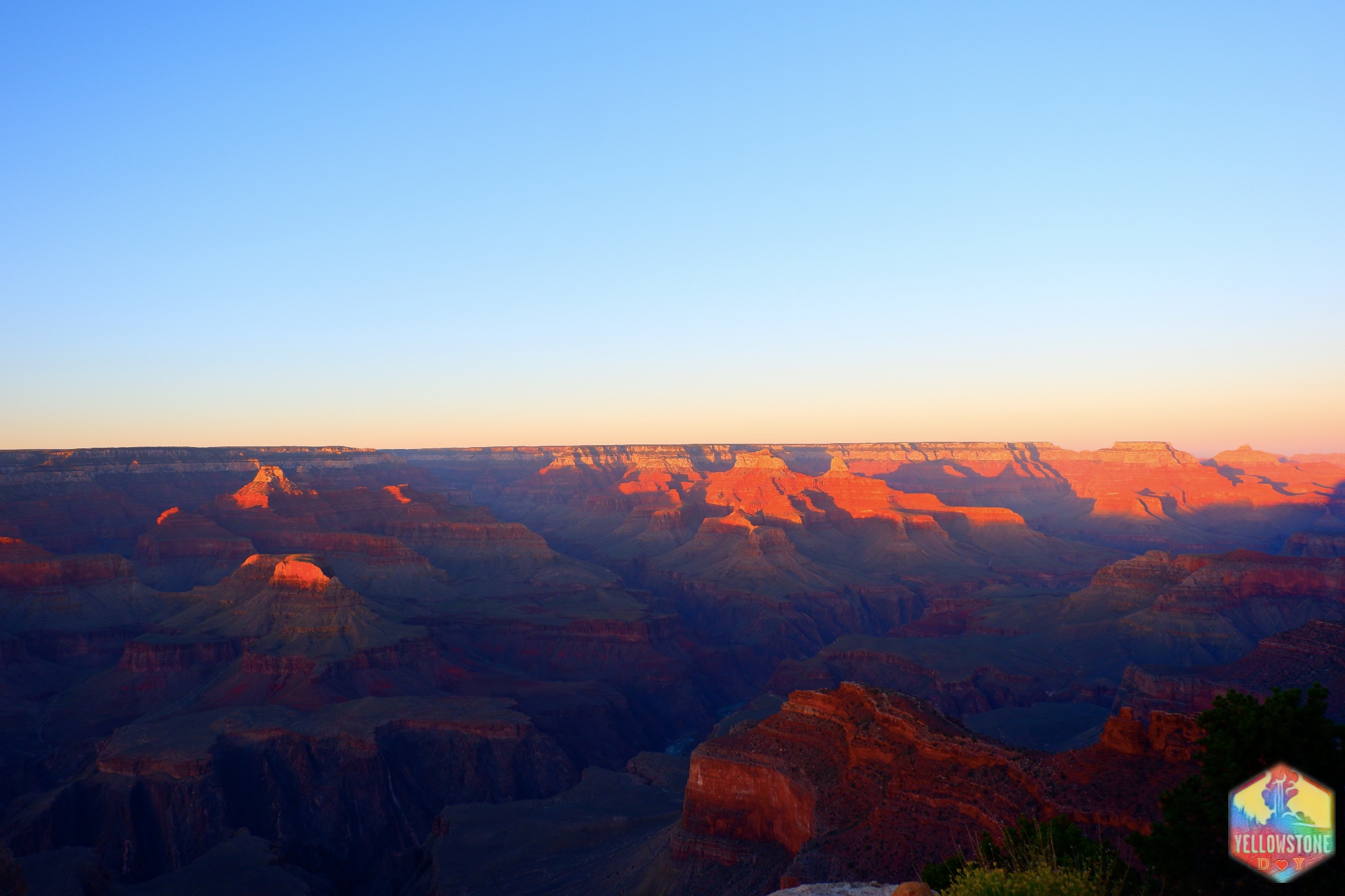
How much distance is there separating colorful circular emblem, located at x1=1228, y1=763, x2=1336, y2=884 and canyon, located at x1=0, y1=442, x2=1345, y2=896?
11372 mm

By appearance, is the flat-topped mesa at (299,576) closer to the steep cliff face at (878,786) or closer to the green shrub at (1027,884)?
the steep cliff face at (878,786)

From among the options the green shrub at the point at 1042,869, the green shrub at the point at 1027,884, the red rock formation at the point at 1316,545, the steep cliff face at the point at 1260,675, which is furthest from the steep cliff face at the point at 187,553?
the red rock formation at the point at 1316,545

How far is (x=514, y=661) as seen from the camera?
430ft

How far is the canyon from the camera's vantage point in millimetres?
45438

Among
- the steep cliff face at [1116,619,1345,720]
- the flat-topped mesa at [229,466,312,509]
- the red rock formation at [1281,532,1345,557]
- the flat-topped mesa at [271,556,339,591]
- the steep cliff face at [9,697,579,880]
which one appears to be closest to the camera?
the steep cliff face at [1116,619,1345,720]

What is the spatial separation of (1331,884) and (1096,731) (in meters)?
56.3

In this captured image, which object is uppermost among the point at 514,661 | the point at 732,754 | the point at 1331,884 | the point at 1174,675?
the point at 1331,884

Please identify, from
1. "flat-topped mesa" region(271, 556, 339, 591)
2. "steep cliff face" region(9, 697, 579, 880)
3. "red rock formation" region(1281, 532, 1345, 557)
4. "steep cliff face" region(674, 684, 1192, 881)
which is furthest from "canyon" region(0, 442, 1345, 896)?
"red rock formation" region(1281, 532, 1345, 557)

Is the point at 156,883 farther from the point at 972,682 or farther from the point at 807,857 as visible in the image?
the point at 972,682

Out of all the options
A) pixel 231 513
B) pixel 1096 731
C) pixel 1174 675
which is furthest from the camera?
pixel 231 513

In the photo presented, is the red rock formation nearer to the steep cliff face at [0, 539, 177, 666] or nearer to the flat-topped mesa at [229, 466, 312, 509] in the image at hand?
the steep cliff face at [0, 539, 177, 666]

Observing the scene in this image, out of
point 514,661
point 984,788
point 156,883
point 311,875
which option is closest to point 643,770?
point 311,875

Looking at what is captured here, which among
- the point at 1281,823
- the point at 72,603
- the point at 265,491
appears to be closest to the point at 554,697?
the point at 72,603

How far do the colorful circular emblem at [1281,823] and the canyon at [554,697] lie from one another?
11.4 m
